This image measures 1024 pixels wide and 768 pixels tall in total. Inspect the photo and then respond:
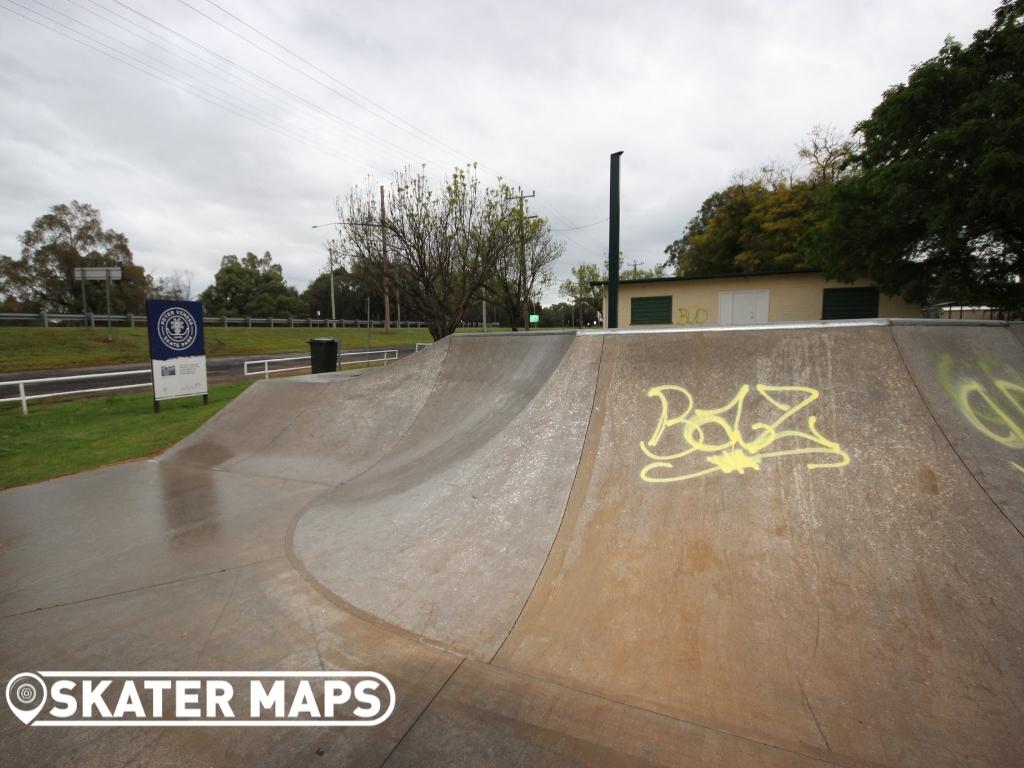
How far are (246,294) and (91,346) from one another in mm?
45586

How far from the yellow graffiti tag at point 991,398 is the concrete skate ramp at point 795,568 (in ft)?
0.94

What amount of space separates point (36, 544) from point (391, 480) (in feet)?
11.0

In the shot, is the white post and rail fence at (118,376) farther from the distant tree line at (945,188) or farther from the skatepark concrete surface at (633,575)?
the distant tree line at (945,188)

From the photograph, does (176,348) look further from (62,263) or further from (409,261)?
(62,263)

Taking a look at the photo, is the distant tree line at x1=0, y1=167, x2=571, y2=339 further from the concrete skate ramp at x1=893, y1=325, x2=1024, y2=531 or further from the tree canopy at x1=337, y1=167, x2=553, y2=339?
the concrete skate ramp at x1=893, y1=325, x2=1024, y2=531

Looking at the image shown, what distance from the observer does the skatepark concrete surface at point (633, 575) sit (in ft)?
7.54

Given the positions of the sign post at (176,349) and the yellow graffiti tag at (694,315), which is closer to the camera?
the sign post at (176,349)

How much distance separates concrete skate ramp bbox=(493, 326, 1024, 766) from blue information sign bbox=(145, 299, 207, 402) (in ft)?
36.3

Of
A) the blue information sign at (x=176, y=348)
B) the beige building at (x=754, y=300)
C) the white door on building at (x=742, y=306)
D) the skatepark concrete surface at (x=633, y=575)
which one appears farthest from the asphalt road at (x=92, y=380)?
the white door on building at (x=742, y=306)

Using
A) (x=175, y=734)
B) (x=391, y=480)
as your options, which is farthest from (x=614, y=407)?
(x=175, y=734)

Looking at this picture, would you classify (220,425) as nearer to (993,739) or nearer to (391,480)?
(391,480)

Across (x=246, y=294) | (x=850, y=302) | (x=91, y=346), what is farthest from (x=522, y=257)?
(x=246, y=294)

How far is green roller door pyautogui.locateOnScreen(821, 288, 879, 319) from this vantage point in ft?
59.2

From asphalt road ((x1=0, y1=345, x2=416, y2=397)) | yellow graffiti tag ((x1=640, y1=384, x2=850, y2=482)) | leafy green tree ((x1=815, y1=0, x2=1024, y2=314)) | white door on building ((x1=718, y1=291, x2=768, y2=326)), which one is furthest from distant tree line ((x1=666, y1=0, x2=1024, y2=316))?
asphalt road ((x1=0, y1=345, x2=416, y2=397))
